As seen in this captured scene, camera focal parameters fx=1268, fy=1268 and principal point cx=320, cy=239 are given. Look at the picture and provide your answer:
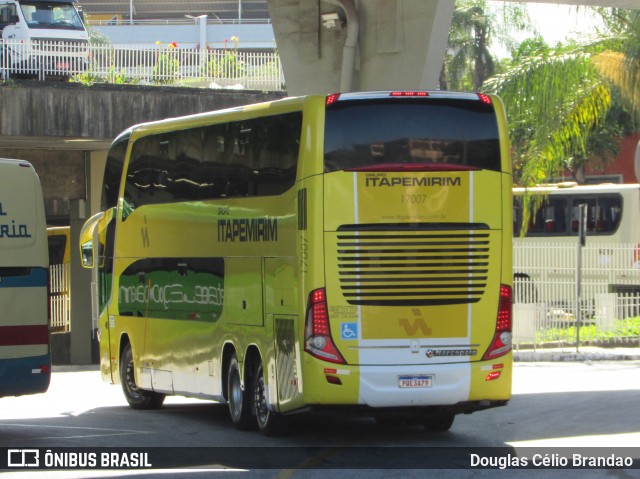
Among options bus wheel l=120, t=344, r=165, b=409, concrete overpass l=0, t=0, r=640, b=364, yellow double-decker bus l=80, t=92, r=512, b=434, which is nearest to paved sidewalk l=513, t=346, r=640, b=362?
concrete overpass l=0, t=0, r=640, b=364

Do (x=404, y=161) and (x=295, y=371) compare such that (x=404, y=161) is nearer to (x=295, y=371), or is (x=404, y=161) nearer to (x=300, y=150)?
(x=300, y=150)

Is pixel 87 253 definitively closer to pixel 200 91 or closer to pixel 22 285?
pixel 22 285

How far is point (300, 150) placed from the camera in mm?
12922

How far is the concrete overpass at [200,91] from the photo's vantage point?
65.3 feet

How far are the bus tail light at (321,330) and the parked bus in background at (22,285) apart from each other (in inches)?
123

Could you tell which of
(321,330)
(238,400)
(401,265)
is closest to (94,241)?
(238,400)

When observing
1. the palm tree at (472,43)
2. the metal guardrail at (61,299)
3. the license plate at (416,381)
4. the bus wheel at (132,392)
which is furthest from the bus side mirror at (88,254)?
the palm tree at (472,43)

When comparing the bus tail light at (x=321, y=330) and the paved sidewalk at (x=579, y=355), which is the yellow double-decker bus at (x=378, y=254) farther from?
the paved sidewalk at (x=579, y=355)

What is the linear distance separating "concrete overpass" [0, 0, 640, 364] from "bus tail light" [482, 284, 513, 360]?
7.33 m

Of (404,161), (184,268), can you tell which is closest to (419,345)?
(404,161)

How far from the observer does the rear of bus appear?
41.1 ft

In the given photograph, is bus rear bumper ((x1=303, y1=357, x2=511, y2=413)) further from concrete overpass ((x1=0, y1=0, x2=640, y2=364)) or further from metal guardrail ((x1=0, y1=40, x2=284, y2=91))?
metal guardrail ((x1=0, y1=40, x2=284, y2=91))

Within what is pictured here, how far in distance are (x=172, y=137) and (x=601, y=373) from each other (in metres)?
9.97

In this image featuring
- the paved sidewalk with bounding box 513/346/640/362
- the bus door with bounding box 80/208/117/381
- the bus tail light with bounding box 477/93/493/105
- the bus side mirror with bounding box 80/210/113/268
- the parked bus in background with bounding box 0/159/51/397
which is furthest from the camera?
the paved sidewalk with bounding box 513/346/640/362
